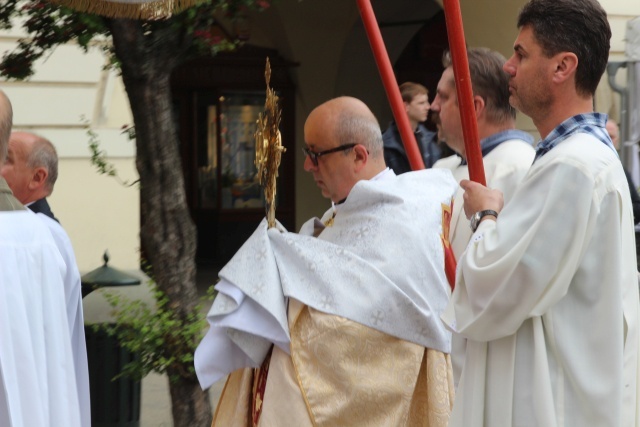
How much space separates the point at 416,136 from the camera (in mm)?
7039

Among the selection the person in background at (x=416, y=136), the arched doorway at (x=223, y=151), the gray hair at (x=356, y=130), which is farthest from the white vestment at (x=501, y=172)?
the arched doorway at (x=223, y=151)

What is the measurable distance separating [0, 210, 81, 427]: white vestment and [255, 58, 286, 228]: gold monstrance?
0.63 metres

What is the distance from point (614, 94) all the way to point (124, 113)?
560 cm

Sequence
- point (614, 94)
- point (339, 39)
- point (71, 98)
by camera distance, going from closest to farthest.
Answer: point (71, 98) → point (614, 94) → point (339, 39)

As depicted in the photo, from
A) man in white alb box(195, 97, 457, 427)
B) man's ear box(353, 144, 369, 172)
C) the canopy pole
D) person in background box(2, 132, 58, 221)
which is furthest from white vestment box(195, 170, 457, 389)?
person in background box(2, 132, 58, 221)

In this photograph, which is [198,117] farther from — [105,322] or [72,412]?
[72,412]

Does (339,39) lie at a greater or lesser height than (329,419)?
greater

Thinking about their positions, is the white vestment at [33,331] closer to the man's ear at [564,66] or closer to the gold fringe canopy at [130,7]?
the gold fringe canopy at [130,7]

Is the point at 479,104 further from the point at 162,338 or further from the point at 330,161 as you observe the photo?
the point at 162,338

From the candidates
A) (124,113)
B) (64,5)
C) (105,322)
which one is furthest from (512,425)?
(124,113)

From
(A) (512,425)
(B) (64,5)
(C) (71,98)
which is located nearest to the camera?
(A) (512,425)

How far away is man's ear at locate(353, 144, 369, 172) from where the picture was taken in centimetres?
345

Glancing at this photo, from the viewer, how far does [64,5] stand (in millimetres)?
3887

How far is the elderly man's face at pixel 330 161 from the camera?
345 centimetres
